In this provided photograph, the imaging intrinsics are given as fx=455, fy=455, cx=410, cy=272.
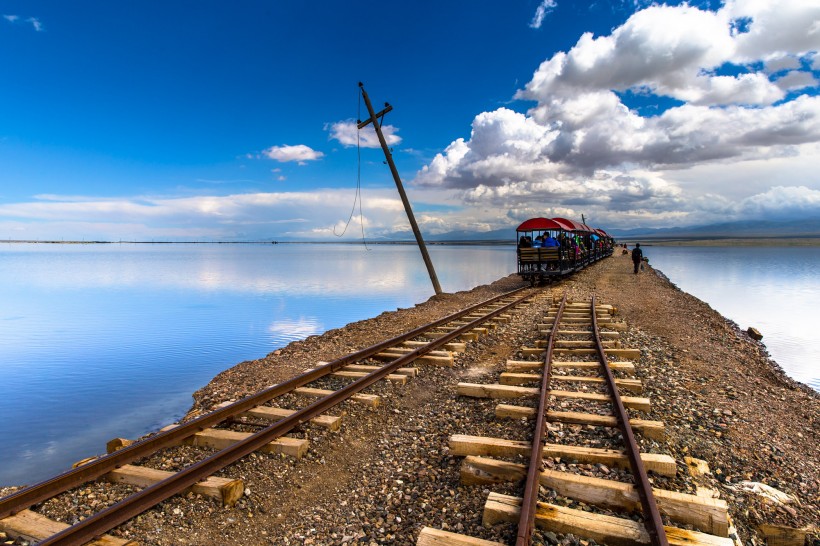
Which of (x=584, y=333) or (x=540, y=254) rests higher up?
(x=540, y=254)

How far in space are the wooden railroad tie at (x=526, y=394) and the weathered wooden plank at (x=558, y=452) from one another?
163cm

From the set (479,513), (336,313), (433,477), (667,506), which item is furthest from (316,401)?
(336,313)

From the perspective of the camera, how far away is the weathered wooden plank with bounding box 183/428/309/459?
5.16 metres

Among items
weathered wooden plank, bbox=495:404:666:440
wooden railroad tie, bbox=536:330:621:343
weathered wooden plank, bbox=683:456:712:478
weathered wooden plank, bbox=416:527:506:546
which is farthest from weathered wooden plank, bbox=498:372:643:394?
weathered wooden plank, bbox=416:527:506:546

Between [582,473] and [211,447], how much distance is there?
161 inches

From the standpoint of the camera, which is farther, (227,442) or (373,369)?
(373,369)

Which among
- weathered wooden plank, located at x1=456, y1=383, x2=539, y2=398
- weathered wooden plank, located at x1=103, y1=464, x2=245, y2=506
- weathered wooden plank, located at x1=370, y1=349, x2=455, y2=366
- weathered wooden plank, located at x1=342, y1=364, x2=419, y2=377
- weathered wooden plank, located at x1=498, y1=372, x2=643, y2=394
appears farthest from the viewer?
weathered wooden plank, located at x1=370, y1=349, x2=455, y2=366

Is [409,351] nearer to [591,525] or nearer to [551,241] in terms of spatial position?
[591,525]

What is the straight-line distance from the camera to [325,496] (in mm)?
A: 4562

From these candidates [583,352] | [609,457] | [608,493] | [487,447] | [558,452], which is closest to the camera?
[608,493]

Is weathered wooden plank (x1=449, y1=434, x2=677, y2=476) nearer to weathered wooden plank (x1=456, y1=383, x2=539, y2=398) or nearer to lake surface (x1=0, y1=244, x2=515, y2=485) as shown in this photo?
weathered wooden plank (x1=456, y1=383, x2=539, y2=398)

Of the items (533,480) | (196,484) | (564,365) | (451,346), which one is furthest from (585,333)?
(196,484)

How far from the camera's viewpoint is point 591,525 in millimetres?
3506

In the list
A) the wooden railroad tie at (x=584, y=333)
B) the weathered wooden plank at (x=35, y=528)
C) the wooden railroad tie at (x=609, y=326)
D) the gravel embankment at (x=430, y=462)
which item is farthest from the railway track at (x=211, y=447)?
the wooden railroad tie at (x=609, y=326)
